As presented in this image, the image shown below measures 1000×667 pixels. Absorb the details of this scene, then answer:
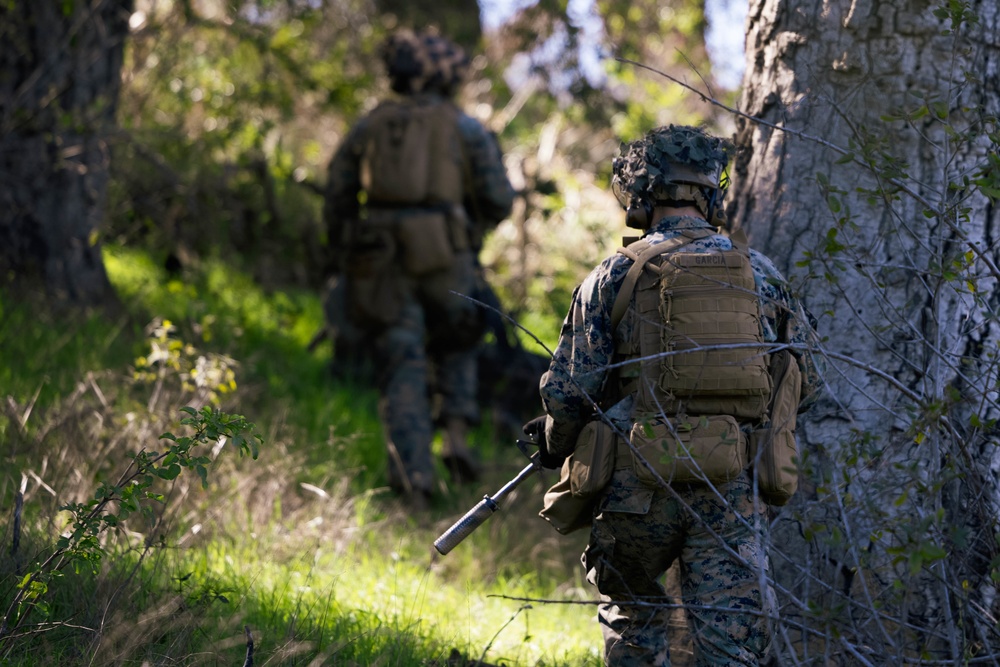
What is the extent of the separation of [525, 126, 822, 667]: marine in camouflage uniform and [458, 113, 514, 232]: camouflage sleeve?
135 inches

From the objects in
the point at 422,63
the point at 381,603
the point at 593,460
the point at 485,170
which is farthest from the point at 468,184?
the point at 593,460

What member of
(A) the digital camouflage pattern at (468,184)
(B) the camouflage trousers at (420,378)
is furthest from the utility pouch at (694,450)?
(A) the digital camouflage pattern at (468,184)

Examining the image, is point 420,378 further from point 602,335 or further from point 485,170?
point 602,335

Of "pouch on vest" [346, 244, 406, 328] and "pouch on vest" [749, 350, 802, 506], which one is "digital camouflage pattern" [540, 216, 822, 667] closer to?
"pouch on vest" [749, 350, 802, 506]

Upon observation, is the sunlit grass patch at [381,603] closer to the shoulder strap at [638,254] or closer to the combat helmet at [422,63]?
the shoulder strap at [638,254]

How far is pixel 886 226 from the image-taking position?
376cm

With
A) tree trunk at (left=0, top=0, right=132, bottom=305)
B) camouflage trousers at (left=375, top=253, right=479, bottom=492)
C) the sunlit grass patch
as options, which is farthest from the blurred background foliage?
the sunlit grass patch

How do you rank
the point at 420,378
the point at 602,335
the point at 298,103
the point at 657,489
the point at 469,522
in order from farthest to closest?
the point at 298,103, the point at 420,378, the point at 469,522, the point at 602,335, the point at 657,489

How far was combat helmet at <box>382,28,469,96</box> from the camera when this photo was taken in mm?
6703

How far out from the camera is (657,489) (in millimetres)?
3096

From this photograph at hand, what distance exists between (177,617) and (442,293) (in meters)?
3.50

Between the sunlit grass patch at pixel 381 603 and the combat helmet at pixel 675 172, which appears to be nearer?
the combat helmet at pixel 675 172

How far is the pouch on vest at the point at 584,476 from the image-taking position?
10.3 ft

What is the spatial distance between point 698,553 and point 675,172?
1098 mm
